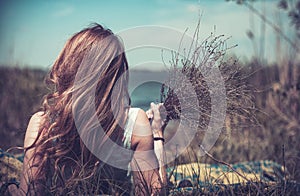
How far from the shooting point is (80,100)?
6.23 ft

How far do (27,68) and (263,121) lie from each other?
3.16 meters

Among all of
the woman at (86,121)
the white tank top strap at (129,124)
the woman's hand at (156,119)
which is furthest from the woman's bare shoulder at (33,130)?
the woman's hand at (156,119)

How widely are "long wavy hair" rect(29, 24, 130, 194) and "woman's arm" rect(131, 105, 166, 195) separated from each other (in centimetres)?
9

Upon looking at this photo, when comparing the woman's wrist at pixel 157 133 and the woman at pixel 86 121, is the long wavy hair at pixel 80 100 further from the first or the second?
the woman's wrist at pixel 157 133

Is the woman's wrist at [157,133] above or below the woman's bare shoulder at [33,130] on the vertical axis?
below

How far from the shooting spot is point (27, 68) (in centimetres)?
541

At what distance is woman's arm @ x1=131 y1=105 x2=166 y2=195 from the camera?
75.0 inches

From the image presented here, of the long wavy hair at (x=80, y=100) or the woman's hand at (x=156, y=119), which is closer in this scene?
the long wavy hair at (x=80, y=100)

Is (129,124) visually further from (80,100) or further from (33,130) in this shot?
(33,130)

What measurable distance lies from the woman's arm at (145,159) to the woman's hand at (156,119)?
3.0 inches

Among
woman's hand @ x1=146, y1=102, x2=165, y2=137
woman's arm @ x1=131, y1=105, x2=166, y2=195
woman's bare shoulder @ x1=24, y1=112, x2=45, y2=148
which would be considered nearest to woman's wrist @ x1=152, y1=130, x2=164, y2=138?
woman's hand @ x1=146, y1=102, x2=165, y2=137

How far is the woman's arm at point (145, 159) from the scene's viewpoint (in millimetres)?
1904

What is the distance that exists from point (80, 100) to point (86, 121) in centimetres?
10

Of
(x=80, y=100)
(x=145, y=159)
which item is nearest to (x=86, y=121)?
(x=80, y=100)
